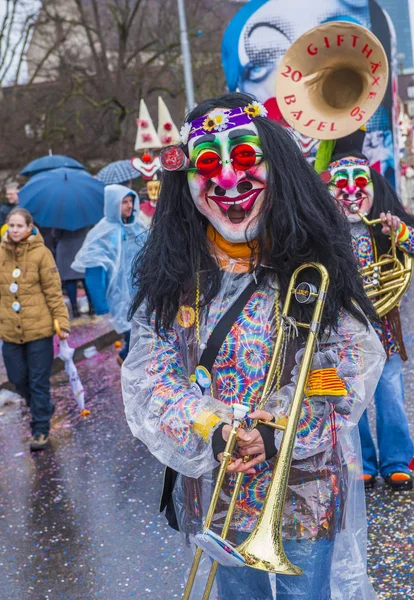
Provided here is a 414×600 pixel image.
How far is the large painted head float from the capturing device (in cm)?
243

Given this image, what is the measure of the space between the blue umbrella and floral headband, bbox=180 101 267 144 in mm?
7978

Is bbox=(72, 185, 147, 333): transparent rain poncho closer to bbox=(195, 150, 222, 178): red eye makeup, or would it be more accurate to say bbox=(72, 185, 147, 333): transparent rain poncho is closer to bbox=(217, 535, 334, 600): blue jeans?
bbox=(195, 150, 222, 178): red eye makeup

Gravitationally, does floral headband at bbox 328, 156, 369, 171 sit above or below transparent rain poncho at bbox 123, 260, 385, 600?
above

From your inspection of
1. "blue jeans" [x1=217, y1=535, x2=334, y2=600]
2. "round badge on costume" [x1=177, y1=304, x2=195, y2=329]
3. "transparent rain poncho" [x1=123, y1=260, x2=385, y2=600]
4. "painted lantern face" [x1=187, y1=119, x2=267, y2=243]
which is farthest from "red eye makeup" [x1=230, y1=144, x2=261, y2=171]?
"blue jeans" [x1=217, y1=535, x2=334, y2=600]

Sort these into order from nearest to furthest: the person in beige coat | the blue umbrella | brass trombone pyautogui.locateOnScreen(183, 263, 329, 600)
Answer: brass trombone pyautogui.locateOnScreen(183, 263, 329, 600) < the person in beige coat < the blue umbrella

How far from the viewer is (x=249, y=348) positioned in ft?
7.70

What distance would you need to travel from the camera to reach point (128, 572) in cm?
400

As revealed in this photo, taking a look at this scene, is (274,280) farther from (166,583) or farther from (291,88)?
(291,88)

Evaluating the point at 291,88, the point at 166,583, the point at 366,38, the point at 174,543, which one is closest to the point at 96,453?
the point at 174,543

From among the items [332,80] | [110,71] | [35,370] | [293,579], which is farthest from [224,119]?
[110,71]

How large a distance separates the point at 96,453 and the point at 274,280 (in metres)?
3.63

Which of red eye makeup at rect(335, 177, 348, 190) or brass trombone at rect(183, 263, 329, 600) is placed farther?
red eye makeup at rect(335, 177, 348, 190)

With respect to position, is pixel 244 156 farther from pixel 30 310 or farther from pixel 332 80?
pixel 30 310

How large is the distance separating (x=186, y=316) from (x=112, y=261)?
4.95m
